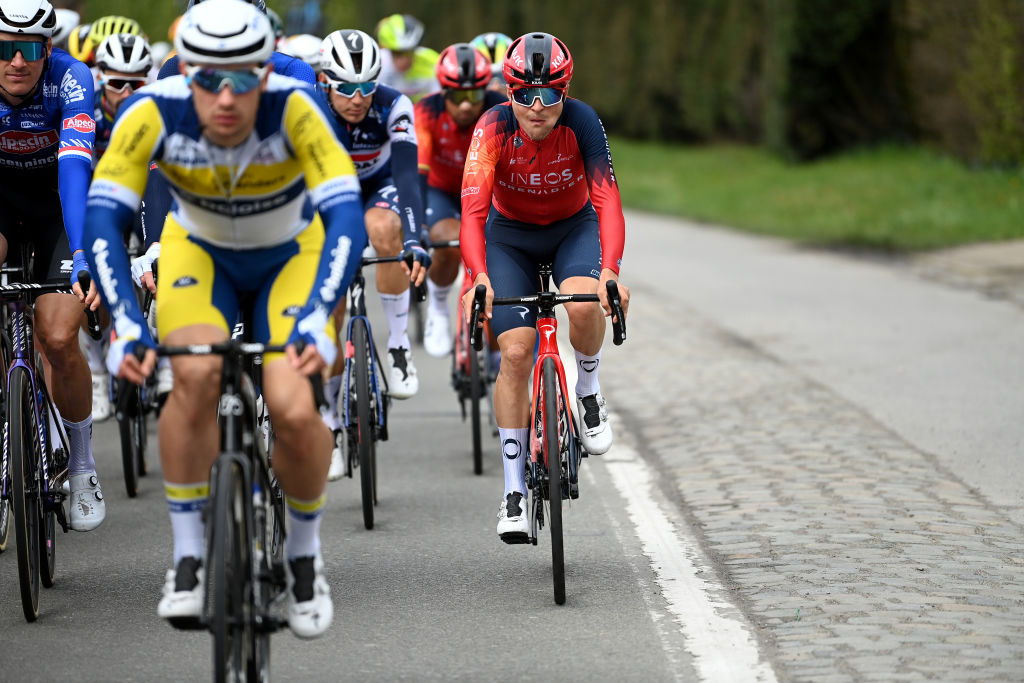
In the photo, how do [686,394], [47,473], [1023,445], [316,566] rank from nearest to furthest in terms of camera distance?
[316,566] → [47,473] → [1023,445] → [686,394]

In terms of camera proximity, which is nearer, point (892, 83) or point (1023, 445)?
point (1023, 445)

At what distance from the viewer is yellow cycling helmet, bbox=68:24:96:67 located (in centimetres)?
1086

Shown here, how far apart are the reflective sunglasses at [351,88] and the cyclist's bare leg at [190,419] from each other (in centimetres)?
378

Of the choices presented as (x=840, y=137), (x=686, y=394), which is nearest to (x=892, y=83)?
(x=840, y=137)

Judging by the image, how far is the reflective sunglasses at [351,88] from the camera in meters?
8.41

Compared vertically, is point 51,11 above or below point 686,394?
above

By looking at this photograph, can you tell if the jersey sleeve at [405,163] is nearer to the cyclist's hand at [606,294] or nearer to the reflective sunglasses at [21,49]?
the cyclist's hand at [606,294]

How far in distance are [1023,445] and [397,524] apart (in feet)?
12.8

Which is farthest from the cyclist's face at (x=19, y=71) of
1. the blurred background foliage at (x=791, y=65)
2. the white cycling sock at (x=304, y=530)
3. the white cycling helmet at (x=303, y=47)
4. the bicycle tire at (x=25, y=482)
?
the blurred background foliage at (x=791, y=65)

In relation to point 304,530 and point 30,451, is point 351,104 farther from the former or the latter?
point 304,530

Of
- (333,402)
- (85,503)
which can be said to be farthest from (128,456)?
(85,503)

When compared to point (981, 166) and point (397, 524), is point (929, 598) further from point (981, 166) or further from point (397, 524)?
point (981, 166)

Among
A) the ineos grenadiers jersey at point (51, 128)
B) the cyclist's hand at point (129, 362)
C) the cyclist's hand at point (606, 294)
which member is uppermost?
the ineos grenadiers jersey at point (51, 128)

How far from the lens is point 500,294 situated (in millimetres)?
6961
